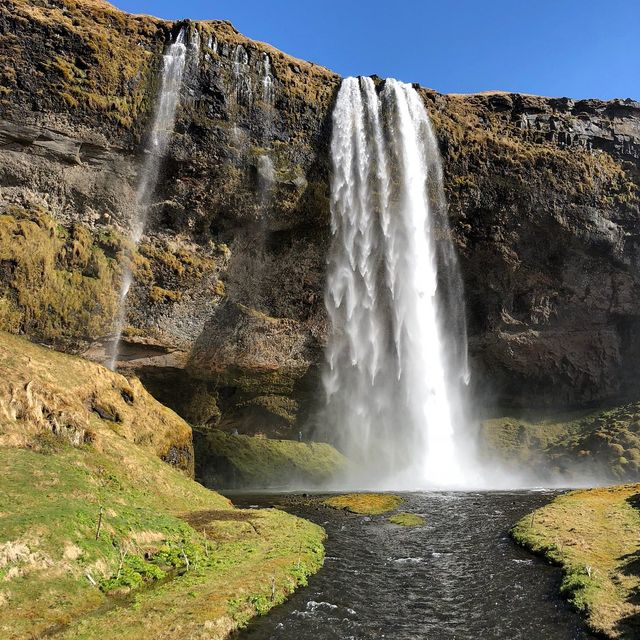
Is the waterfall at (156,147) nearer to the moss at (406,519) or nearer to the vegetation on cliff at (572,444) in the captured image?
the moss at (406,519)

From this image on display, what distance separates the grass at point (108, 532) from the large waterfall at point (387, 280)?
938 inches

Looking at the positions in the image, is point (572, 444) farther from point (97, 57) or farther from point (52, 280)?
point (97, 57)

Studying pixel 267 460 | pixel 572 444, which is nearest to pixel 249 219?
pixel 267 460

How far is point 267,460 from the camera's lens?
154ft

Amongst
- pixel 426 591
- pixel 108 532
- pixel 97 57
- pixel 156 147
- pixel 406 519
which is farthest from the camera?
pixel 156 147

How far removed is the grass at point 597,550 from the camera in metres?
11.8

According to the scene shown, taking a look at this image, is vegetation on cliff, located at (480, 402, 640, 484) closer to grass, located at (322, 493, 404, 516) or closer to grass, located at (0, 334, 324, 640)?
grass, located at (322, 493, 404, 516)

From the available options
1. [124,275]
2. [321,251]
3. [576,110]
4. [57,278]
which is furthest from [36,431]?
[576,110]

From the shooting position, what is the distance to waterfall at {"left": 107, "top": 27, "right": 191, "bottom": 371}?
39906 mm

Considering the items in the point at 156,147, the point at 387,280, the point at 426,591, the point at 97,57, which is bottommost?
the point at 426,591

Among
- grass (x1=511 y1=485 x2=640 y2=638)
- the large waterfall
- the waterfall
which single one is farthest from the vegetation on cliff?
the waterfall

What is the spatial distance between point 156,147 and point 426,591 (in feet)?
122

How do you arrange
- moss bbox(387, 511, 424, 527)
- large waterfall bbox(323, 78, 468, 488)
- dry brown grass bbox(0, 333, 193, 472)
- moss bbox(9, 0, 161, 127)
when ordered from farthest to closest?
1. large waterfall bbox(323, 78, 468, 488)
2. moss bbox(9, 0, 161, 127)
3. moss bbox(387, 511, 424, 527)
4. dry brown grass bbox(0, 333, 193, 472)

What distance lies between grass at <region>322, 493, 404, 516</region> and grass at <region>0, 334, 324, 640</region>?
4505 millimetres
